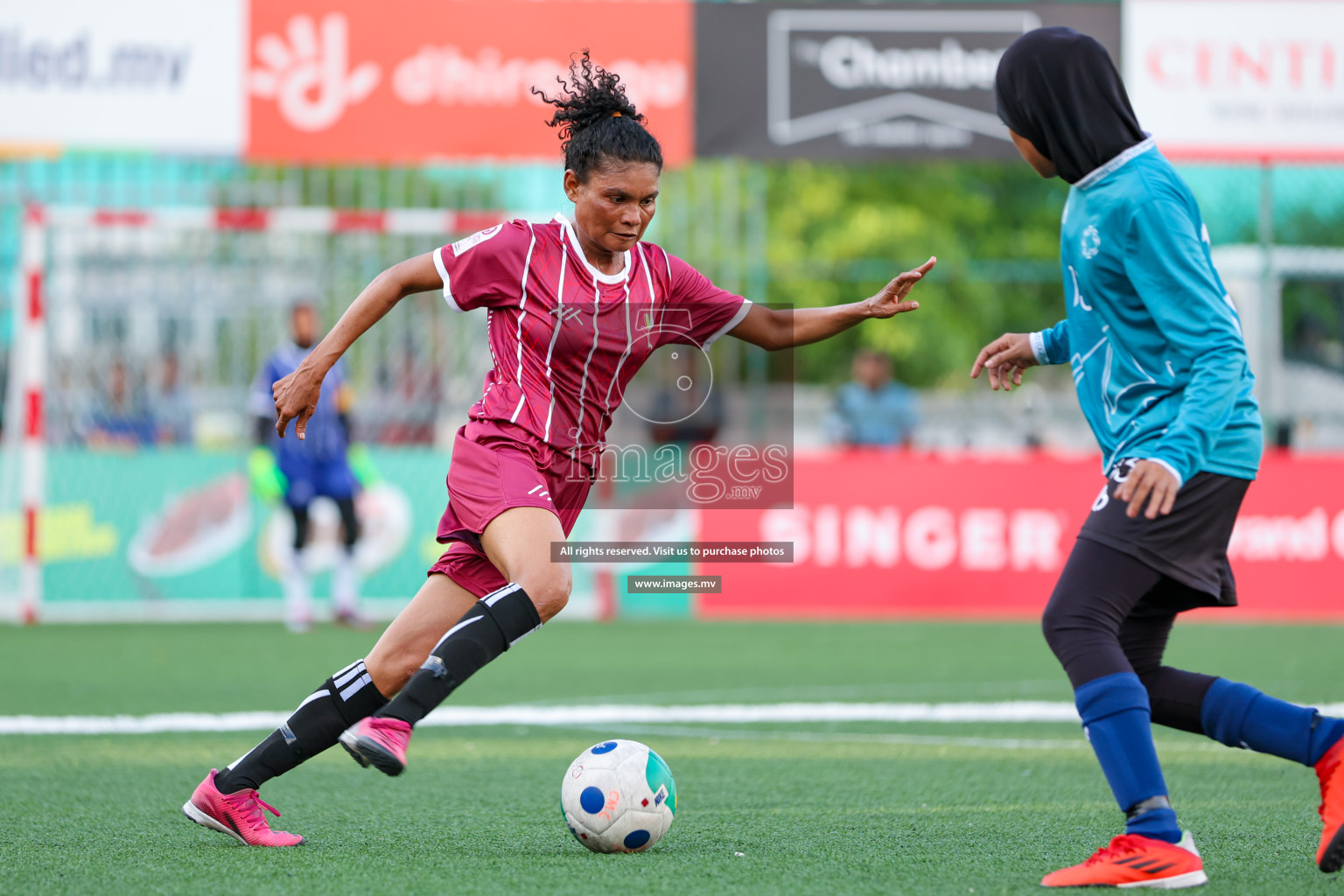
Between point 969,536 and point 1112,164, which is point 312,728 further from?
point 969,536

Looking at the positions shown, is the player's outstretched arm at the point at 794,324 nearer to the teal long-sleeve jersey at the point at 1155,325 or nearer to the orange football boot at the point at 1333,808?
the teal long-sleeve jersey at the point at 1155,325

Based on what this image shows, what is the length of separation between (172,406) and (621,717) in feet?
22.0

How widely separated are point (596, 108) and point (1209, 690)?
2.35 meters

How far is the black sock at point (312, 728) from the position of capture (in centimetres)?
429

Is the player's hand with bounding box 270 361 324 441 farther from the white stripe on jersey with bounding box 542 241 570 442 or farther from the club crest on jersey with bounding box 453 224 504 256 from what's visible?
the white stripe on jersey with bounding box 542 241 570 442

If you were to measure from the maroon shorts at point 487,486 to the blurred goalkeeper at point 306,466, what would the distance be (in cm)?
677

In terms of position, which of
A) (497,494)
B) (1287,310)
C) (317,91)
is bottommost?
(497,494)

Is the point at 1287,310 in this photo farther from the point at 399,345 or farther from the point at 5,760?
the point at 5,760

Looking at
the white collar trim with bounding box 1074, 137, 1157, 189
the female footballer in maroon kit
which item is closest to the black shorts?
the white collar trim with bounding box 1074, 137, 1157, 189

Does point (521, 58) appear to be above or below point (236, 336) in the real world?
above

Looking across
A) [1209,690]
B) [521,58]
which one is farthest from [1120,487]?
[521,58]

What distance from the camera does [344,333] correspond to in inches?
168

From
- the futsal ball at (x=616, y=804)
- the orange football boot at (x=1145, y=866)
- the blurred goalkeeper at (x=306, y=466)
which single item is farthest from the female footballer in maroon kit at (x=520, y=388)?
the blurred goalkeeper at (x=306, y=466)

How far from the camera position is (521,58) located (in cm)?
1249
